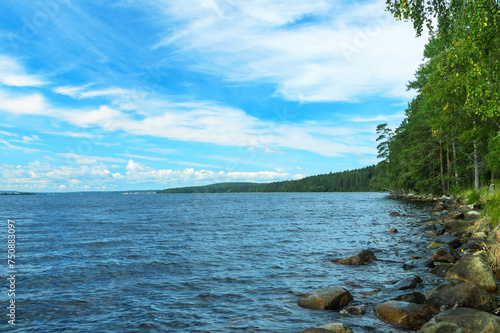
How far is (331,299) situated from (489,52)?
13.0m

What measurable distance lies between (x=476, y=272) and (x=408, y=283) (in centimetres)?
211

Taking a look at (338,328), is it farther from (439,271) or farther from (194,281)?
(439,271)

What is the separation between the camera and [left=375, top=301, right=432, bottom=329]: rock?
8680 millimetres

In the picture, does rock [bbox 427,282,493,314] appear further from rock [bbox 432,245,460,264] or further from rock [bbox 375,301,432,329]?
rock [bbox 432,245,460,264]

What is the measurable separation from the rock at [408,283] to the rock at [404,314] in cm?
234

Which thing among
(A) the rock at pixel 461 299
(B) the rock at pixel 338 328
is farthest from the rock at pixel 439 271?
(B) the rock at pixel 338 328

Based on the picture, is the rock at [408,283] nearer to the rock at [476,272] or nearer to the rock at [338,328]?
the rock at [476,272]

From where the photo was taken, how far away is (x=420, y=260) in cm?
1495

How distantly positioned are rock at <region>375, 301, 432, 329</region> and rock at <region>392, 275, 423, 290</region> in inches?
92.0

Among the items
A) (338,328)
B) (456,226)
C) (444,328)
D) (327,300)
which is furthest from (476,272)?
(456,226)

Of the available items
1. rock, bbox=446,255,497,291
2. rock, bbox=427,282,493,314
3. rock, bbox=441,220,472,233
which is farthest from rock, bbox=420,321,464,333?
rock, bbox=441,220,472,233

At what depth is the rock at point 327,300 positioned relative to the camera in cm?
996

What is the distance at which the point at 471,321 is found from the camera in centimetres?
775

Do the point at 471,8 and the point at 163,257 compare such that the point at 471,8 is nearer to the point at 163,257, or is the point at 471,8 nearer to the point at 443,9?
the point at 443,9
